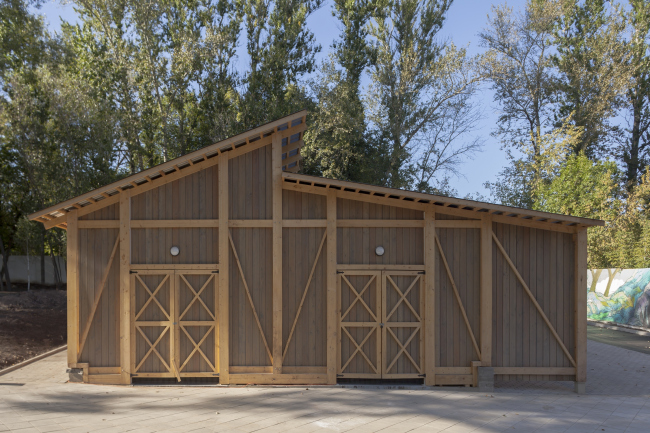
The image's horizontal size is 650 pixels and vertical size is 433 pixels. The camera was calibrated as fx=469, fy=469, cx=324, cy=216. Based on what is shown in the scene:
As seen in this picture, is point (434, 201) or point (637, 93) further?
point (637, 93)

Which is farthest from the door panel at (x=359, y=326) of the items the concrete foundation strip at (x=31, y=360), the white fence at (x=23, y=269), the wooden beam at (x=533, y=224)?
the white fence at (x=23, y=269)

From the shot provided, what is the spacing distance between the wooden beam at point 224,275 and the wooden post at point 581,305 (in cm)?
656

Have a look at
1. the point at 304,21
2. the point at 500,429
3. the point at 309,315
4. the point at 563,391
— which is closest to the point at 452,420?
the point at 500,429

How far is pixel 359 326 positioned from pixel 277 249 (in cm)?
214

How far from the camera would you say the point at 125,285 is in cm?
884

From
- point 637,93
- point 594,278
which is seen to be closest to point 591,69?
point 637,93

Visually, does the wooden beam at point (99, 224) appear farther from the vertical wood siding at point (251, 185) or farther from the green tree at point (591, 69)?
the green tree at point (591, 69)

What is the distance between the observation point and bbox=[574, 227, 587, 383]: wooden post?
8.72m

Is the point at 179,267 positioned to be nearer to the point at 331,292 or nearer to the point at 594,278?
the point at 331,292

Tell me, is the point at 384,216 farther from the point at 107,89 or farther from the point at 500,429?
the point at 107,89

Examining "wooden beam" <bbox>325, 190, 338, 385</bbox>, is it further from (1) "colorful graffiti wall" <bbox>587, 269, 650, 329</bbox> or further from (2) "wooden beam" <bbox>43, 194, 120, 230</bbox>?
(1) "colorful graffiti wall" <bbox>587, 269, 650, 329</bbox>

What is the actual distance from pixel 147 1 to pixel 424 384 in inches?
838

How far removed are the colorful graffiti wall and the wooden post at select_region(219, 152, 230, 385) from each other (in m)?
15.7

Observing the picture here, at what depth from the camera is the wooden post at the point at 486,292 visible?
8.80 m
